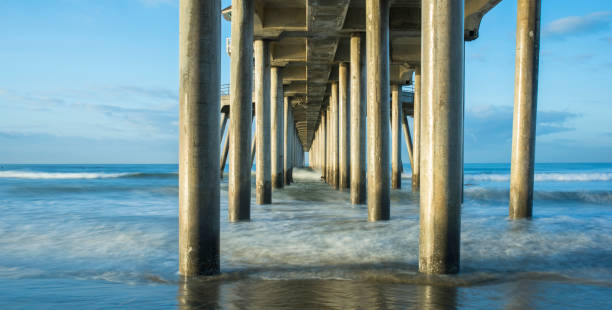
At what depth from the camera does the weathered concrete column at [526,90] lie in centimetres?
803

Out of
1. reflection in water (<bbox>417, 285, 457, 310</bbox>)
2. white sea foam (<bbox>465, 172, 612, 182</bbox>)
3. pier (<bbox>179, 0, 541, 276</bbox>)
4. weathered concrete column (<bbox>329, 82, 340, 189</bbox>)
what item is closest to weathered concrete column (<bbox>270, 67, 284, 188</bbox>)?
pier (<bbox>179, 0, 541, 276</bbox>)

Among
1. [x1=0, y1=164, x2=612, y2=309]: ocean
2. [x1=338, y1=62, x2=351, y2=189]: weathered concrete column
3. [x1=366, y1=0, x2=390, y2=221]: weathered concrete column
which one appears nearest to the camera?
[x1=0, y1=164, x2=612, y2=309]: ocean

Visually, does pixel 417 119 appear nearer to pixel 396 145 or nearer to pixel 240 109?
pixel 396 145

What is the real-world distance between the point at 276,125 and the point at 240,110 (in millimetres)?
8318

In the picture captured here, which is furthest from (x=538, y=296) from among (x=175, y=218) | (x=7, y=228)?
(x=7, y=228)

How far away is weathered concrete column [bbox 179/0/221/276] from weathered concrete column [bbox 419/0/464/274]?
6.46 ft

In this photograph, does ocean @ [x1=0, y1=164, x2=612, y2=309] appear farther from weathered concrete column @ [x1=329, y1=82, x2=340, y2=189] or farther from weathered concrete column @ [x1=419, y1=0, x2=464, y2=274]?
weathered concrete column @ [x1=329, y1=82, x2=340, y2=189]

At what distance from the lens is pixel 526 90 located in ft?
26.3

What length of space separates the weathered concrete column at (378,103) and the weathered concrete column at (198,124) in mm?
4404

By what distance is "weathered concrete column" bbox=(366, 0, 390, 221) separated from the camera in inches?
316

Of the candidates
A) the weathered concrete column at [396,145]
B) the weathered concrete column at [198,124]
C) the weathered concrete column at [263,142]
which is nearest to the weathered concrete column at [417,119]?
the weathered concrete column at [396,145]

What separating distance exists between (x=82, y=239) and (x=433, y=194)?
19.0 feet

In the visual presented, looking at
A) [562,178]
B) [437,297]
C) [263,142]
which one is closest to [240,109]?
[263,142]

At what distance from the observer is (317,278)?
4.36 metres
